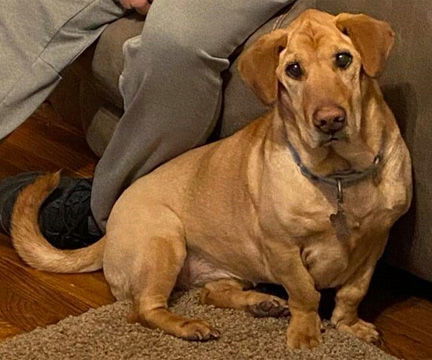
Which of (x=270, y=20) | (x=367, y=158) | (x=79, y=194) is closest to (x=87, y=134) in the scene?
(x=79, y=194)

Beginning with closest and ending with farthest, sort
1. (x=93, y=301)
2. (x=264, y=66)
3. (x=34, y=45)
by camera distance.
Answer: (x=264, y=66), (x=93, y=301), (x=34, y=45)

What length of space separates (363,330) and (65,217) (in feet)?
2.31

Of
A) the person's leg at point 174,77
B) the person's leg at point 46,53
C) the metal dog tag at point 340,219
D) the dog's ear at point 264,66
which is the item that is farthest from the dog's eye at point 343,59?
the person's leg at point 46,53

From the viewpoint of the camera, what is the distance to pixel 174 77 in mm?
1940

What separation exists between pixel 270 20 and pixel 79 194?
589 mm

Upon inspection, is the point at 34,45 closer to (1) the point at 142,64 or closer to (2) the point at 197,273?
(1) the point at 142,64

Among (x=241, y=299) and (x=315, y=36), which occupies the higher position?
Answer: (x=315, y=36)

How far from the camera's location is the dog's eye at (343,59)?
1614 mm

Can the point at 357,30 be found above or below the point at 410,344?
above

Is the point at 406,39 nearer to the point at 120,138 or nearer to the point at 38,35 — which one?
the point at 120,138

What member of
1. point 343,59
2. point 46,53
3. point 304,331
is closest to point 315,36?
point 343,59

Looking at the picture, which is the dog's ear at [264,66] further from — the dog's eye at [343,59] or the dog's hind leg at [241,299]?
the dog's hind leg at [241,299]

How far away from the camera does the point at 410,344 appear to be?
184 centimetres

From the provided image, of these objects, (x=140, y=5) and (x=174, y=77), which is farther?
(x=140, y=5)
